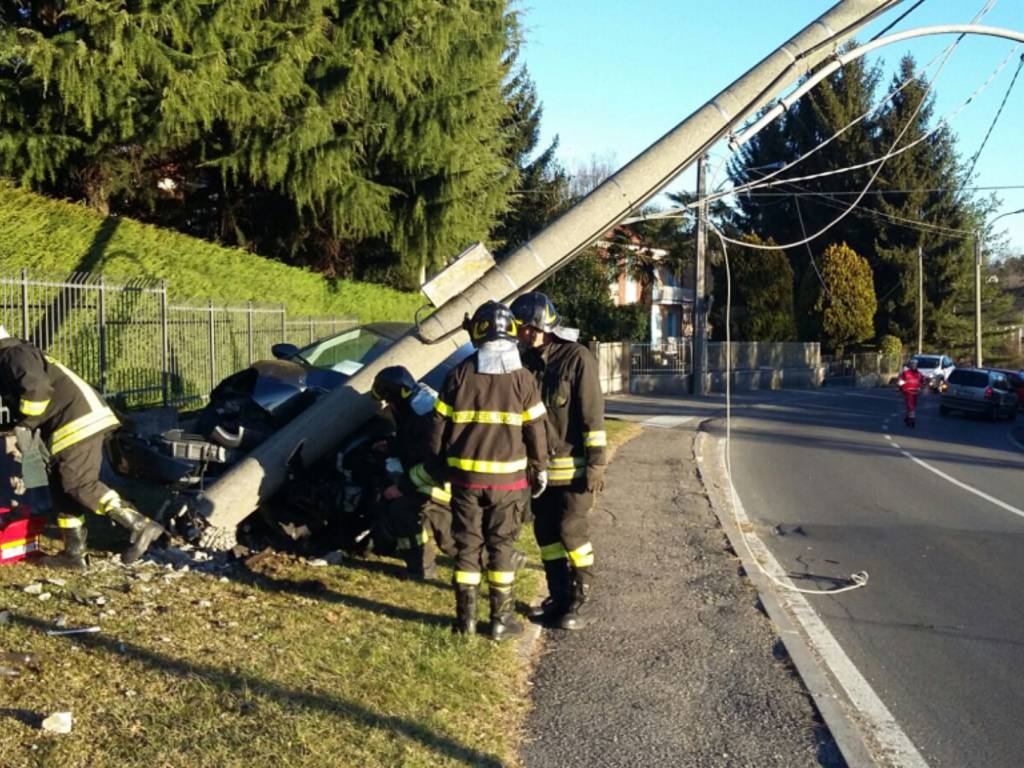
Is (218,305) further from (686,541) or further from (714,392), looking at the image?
(714,392)

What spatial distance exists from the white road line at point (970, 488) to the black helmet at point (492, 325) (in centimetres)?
835

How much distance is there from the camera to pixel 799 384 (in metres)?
46.2

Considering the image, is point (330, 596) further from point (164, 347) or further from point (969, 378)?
point (969, 378)

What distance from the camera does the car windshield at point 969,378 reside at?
97.5 ft

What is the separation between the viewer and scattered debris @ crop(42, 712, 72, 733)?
13.1ft

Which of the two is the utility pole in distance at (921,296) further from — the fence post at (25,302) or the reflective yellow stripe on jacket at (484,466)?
the reflective yellow stripe on jacket at (484,466)

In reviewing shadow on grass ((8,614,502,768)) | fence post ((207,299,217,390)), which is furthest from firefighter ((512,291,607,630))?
fence post ((207,299,217,390))

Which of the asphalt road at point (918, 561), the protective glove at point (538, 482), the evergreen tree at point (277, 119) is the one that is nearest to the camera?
the asphalt road at point (918, 561)

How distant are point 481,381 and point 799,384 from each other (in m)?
42.6

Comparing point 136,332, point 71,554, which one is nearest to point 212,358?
point 136,332

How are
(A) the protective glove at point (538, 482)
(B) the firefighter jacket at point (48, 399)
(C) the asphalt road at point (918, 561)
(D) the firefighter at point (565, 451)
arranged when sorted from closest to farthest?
(C) the asphalt road at point (918, 561) < (A) the protective glove at point (538, 482) < (D) the firefighter at point (565, 451) < (B) the firefighter jacket at point (48, 399)

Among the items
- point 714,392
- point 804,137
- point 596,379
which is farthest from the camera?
point 804,137

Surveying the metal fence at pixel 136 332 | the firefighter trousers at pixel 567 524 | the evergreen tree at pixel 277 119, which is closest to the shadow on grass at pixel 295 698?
the firefighter trousers at pixel 567 524

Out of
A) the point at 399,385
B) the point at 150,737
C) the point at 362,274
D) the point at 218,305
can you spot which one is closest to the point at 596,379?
the point at 399,385
